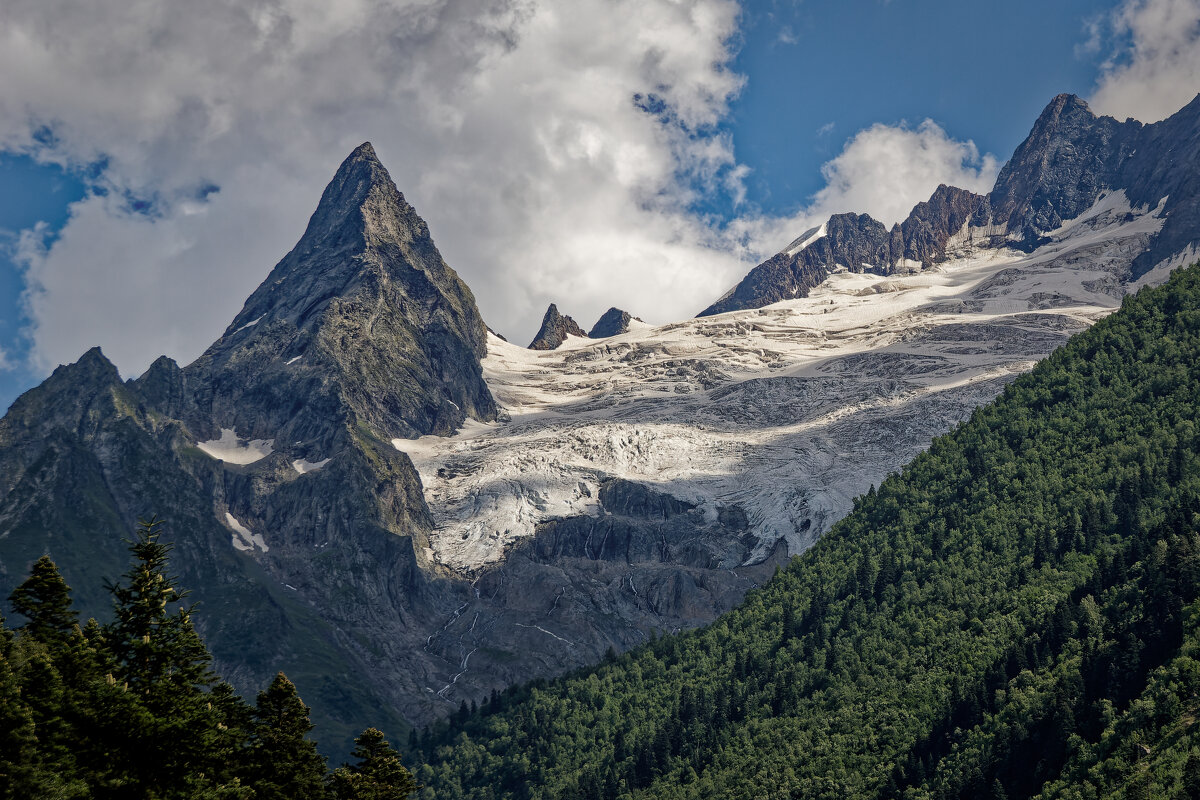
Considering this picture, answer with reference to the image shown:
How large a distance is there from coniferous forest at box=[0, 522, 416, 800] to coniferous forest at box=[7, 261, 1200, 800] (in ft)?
0.34

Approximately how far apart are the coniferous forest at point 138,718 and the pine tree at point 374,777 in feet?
0.26

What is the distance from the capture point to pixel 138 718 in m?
54.7

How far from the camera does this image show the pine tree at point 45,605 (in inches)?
2270

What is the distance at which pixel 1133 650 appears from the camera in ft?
439

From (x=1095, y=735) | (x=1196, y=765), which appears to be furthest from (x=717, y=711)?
(x=1196, y=765)

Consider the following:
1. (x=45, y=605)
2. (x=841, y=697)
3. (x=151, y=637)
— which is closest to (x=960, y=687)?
(x=841, y=697)

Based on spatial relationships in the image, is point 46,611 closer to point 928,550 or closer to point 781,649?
point 781,649

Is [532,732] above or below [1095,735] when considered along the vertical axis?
above

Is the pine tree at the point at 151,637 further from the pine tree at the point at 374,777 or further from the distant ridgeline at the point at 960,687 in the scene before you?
the distant ridgeline at the point at 960,687

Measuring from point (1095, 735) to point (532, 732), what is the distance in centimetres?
9219

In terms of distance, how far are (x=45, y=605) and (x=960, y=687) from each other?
118 metres

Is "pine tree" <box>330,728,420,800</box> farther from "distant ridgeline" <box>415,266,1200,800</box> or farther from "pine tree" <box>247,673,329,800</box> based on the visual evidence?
"distant ridgeline" <box>415,266,1200,800</box>

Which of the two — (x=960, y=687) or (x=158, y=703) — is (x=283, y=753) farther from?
(x=960, y=687)

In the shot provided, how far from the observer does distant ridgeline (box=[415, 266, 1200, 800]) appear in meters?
129
